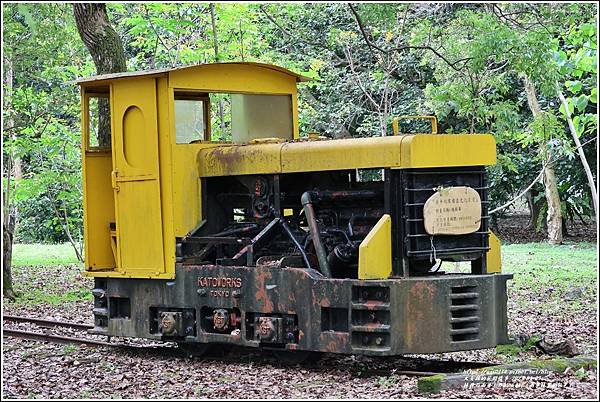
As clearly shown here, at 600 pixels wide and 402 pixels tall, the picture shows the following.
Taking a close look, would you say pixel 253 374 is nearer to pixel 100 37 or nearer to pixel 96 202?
pixel 96 202

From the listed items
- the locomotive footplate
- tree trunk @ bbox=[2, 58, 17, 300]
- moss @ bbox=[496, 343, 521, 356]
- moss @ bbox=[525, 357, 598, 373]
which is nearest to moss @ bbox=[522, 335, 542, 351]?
moss @ bbox=[496, 343, 521, 356]

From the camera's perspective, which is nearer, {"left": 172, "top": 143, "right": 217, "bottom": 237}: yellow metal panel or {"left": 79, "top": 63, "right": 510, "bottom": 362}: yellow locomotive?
{"left": 79, "top": 63, "right": 510, "bottom": 362}: yellow locomotive

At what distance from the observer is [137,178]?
1090 cm

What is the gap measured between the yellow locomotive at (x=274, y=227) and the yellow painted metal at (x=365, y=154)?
16mm

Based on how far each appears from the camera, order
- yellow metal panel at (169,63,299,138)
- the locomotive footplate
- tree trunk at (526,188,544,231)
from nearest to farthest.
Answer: the locomotive footplate, yellow metal panel at (169,63,299,138), tree trunk at (526,188,544,231)

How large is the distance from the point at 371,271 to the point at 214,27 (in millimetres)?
9212

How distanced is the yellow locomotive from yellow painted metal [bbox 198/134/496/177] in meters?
0.02

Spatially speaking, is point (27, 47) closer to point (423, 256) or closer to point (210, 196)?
point (210, 196)

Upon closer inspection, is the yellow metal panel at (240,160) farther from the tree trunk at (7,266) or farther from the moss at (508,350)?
the tree trunk at (7,266)

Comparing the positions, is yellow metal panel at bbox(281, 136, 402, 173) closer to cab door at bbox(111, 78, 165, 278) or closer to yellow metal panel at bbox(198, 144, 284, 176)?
yellow metal panel at bbox(198, 144, 284, 176)

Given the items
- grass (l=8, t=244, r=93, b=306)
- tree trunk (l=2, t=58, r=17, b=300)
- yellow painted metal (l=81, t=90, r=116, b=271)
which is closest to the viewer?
yellow painted metal (l=81, t=90, r=116, b=271)

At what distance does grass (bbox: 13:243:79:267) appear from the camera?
25261 mm

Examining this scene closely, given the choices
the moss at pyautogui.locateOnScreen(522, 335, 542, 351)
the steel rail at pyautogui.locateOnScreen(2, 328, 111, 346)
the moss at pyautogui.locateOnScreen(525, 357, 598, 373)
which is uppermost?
the moss at pyautogui.locateOnScreen(525, 357, 598, 373)

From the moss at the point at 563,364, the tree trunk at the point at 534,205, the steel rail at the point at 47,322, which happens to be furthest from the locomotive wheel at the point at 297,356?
the tree trunk at the point at 534,205
